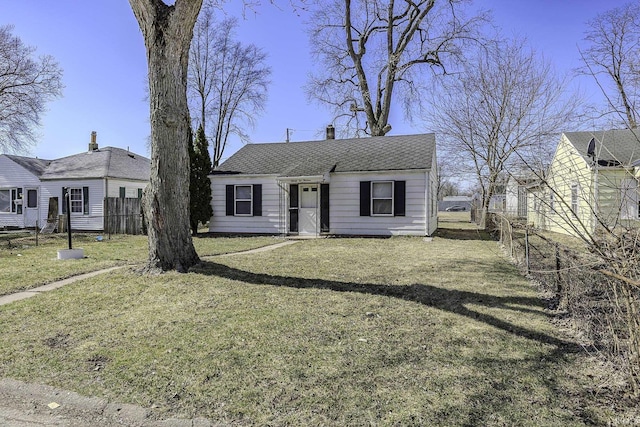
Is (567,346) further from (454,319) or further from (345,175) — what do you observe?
(345,175)

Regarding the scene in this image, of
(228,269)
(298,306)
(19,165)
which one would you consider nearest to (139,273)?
(228,269)

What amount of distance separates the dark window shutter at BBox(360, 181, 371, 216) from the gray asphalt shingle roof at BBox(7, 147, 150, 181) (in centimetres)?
1322

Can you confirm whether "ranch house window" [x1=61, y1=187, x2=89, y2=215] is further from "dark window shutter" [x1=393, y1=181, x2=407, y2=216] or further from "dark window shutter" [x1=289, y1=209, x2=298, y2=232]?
"dark window shutter" [x1=393, y1=181, x2=407, y2=216]

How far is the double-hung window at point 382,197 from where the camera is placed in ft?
49.1

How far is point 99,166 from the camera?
2028 centimetres

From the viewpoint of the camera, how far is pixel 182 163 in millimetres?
7602

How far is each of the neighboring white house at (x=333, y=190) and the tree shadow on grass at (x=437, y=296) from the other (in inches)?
323

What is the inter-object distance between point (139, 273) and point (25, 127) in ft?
67.1

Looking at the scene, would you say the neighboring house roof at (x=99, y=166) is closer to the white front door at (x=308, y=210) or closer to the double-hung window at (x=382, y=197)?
the white front door at (x=308, y=210)

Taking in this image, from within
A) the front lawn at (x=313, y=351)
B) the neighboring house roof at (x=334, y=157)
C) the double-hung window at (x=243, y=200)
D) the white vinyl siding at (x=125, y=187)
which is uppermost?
the neighboring house roof at (x=334, y=157)

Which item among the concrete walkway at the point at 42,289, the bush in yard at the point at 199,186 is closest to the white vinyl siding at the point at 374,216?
the bush in yard at the point at 199,186

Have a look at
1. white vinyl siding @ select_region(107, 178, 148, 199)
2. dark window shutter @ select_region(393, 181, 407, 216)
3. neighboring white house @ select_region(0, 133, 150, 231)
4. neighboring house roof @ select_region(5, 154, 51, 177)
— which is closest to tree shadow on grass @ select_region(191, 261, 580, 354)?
dark window shutter @ select_region(393, 181, 407, 216)

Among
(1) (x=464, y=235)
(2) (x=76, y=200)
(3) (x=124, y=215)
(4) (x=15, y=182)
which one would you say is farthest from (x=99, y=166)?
(1) (x=464, y=235)

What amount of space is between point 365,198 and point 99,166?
15.0m
